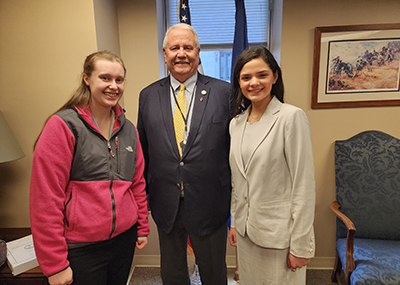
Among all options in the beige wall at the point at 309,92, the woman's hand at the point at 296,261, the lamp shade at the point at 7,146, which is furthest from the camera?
the beige wall at the point at 309,92

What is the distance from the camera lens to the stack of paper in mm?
1389

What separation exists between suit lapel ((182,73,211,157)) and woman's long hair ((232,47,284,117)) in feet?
0.60

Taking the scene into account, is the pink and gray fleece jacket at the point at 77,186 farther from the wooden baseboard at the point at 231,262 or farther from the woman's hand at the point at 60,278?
the wooden baseboard at the point at 231,262

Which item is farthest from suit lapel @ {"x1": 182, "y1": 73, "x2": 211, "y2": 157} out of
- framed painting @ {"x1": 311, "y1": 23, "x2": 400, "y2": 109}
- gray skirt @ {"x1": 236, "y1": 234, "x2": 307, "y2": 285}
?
framed painting @ {"x1": 311, "y1": 23, "x2": 400, "y2": 109}

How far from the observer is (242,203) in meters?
1.24

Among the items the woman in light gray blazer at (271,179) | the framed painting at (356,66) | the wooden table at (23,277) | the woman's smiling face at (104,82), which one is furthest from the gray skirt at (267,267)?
the framed painting at (356,66)

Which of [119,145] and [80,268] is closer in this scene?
[80,268]

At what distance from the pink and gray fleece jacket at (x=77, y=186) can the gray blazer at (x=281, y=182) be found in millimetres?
594

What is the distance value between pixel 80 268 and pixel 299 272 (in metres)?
1.02

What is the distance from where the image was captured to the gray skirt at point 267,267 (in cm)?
117

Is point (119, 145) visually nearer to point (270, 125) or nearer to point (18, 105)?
point (270, 125)

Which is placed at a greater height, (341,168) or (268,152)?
(268,152)

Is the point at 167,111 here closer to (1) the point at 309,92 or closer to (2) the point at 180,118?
(2) the point at 180,118

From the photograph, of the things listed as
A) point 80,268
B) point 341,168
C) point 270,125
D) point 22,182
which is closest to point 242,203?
point 270,125
